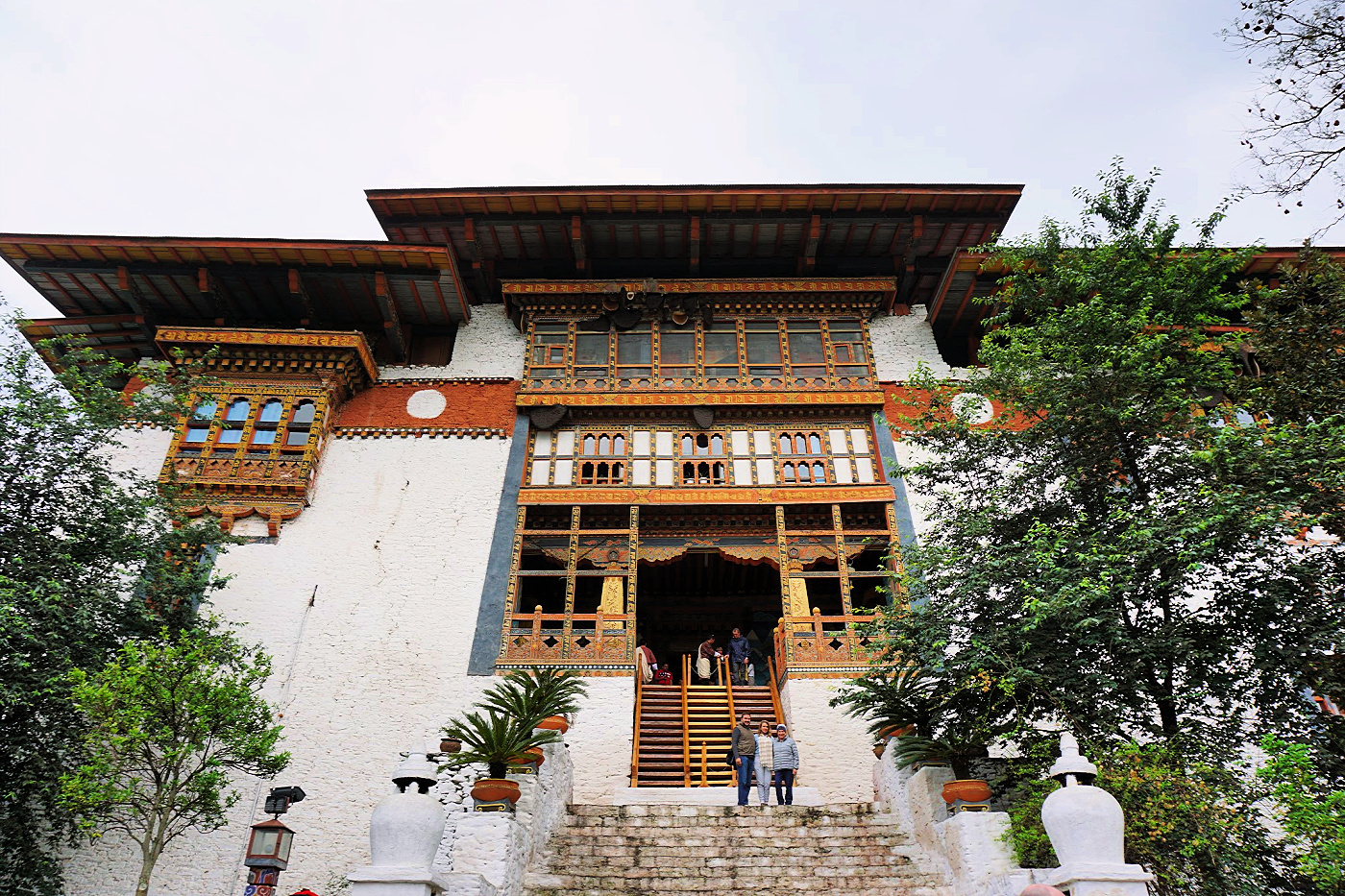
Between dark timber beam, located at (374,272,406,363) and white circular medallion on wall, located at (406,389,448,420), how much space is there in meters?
0.93

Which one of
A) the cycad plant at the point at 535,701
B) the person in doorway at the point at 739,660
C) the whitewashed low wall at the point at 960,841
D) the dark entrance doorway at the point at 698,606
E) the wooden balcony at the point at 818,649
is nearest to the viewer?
the whitewashed low wall at the point at 960,841

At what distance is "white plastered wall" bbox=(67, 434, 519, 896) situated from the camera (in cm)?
1074

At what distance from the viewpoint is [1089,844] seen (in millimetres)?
5262

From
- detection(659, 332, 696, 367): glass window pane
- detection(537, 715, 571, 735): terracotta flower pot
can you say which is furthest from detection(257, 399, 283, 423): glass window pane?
detection(537, 715, 571, 735): terracotta flower pot

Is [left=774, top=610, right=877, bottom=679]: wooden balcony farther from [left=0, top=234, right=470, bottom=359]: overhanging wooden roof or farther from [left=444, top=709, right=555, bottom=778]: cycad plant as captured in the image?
[left=0, top=234, right=470, bottom=359]: overhanging wooden roof

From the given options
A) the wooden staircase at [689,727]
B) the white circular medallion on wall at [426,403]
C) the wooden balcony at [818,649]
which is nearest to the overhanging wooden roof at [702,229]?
the white circular medallion on wall at [426,403]

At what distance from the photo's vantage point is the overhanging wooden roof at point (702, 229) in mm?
16062

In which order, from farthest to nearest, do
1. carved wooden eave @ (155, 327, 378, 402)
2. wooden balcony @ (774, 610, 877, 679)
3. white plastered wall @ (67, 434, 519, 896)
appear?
carved wooden eave @ (155, 327, 378, 402) < wooden balcony @ (774, 610, 877, 679) < white plastered wall @ (67, 434, 519, 896)

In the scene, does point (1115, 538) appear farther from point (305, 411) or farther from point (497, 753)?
point (305, 411)

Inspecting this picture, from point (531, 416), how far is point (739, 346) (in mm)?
4097

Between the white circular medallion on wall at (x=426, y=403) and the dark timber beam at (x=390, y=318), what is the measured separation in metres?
0.93

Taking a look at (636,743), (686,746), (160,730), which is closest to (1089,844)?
(686,746)

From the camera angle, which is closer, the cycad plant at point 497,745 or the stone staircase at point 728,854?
the stone staircase at point 728,854

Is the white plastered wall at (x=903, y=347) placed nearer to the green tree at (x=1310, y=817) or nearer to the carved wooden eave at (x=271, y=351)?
the carved wooden eave at (x=271, y=351)
